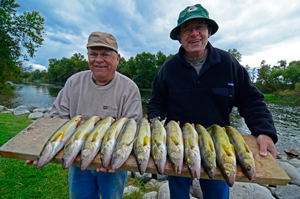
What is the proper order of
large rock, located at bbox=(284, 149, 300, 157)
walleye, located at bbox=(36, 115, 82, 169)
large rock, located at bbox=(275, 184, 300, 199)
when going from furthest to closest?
large rock, located at bbox=(284, 149, 300, 157) → large rock, located at bbox=(275, 184, 300, 199) → walleye, located at bbox=(36, 115, 82, 169)

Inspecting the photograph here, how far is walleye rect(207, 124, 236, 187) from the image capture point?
69.3 inches

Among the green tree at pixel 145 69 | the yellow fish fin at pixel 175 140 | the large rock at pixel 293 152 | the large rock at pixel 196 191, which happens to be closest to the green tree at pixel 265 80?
the green tree at pixel 145 69

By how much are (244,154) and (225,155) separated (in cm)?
27

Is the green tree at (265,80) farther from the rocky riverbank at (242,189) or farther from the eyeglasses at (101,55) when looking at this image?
the eyeglasses at (101,55)

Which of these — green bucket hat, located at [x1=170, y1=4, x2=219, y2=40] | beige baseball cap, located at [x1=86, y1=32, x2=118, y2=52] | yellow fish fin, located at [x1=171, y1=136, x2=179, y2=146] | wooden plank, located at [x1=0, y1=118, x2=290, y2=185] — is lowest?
wooden plank, located at [x1=0, y1=118, x2=290, y2=185]

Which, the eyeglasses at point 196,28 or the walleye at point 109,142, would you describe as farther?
the eyeglasses at point 196,28

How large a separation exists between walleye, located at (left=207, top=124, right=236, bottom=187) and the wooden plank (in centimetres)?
11

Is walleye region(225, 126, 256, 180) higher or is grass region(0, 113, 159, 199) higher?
walleye region(225, 126, 256, 180)

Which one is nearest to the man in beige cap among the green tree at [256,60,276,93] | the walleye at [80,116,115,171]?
the walleye at [80,116,115,171]

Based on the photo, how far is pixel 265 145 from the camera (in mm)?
2152

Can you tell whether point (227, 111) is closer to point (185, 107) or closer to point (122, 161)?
point (185, 107)

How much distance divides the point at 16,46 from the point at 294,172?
3316cm

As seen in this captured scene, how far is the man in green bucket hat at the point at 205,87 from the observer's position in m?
2.64

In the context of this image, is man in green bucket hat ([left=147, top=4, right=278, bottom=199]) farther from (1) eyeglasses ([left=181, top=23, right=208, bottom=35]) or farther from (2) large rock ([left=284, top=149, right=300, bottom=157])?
(2) large rock ([left=284, top=149, right=300, bottom=157])
